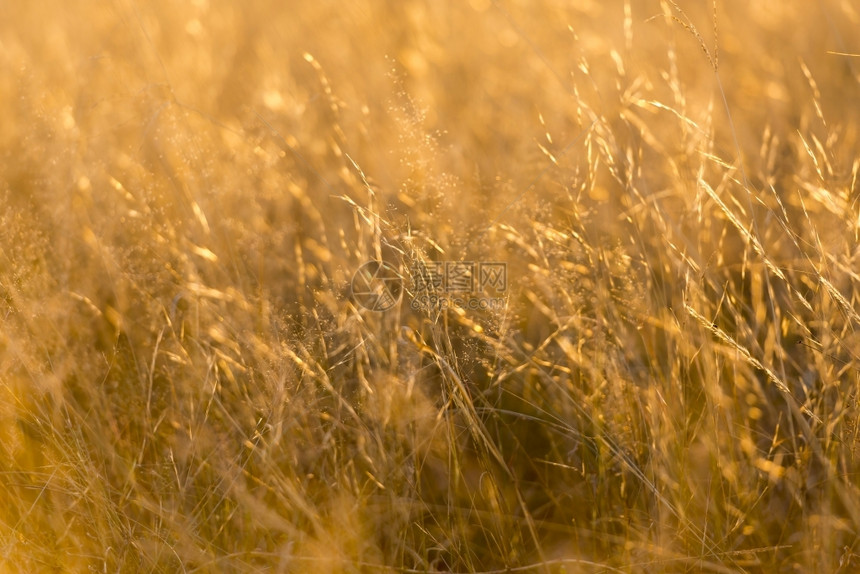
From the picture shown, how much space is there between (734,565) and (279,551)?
0.68 m

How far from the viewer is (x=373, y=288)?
4.01 ft

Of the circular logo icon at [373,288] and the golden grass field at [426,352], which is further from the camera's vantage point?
the circular logo icon at [373,288]

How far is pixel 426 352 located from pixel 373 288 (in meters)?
0.14

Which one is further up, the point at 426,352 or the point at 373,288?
the point at 373,288

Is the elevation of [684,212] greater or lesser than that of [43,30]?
lesser

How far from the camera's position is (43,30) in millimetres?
2264

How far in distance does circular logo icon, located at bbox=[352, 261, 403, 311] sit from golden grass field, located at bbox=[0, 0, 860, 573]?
0.02 m

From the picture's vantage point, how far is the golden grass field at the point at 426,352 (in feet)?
3.54

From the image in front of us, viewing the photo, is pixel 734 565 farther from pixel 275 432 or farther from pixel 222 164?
pixel 222 164

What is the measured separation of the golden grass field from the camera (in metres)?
1.08

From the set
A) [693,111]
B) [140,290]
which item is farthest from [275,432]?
[693,111]

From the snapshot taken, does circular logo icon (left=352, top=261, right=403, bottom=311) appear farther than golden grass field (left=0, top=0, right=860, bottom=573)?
Yes

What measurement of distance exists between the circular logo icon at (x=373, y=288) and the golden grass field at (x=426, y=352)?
19 mm

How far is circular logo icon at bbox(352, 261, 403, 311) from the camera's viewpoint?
1195 mm
